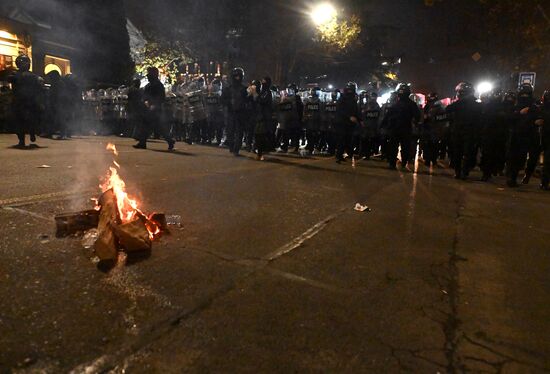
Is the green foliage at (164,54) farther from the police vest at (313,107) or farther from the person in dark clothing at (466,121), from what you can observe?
the person in dark clothing at (466,121)

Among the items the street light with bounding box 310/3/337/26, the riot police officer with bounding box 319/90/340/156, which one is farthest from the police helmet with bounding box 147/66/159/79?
the street light with bounding box 310/3/337/26

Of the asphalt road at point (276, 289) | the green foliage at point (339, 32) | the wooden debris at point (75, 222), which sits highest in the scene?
the green foliage at point (339, 32)

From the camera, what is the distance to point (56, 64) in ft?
71.8

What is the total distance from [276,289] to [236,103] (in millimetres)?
8451

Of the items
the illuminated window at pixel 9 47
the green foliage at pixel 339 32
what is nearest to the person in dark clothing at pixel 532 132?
the illuminated window at pixel 9 47

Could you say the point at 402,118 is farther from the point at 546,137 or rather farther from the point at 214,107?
the point at 214,107

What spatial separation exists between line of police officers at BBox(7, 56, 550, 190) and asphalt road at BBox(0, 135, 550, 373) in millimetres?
3724

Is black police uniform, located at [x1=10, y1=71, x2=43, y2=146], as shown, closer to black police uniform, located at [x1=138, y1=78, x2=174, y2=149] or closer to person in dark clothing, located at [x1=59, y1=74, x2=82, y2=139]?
black police uniform, located at [x1=138, y1=78, x2=174, y2=149]

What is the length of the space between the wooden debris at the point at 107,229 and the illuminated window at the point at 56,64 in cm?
2001

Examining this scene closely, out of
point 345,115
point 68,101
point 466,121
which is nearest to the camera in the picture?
point 466,121

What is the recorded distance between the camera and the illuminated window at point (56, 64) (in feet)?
70.2

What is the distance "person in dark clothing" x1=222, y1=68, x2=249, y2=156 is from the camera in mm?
11172

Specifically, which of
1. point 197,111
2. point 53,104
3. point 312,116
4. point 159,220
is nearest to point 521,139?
point 312,116

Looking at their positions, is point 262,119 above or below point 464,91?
below
